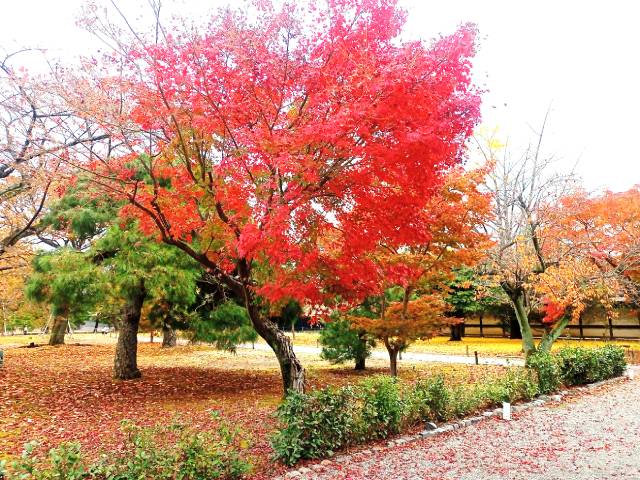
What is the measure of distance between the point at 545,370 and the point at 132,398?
943 cm

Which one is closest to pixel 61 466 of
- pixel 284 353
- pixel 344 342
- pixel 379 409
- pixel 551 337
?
pixel 284 353

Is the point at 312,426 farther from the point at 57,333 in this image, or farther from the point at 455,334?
the point at 455,334

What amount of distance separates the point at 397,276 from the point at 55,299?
7479mm

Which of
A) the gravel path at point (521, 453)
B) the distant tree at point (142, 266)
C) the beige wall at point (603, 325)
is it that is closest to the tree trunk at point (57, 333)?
the distant tree at point (142, 266)

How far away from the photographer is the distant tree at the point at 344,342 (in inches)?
623

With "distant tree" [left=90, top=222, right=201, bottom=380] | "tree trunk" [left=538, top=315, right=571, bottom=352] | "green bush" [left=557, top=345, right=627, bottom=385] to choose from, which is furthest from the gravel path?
"tree trunk" [left=538, top=315, right=571, bottom=352]

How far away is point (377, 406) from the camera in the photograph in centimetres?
721

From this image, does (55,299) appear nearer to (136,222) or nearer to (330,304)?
(136,222)

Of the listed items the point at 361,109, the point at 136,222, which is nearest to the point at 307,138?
the point at 361,109

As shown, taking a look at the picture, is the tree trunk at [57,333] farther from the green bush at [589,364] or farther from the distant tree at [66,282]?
the green bush at [589,364]

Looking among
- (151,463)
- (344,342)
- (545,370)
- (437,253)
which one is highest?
(437,253)

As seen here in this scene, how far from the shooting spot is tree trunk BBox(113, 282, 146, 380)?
12.9m

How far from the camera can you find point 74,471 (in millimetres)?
4574

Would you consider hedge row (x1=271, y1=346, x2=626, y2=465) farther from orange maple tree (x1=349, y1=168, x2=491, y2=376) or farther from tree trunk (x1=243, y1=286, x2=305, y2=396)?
orange maple tree (x1=349, y1=168, x2=491, y2=376)
